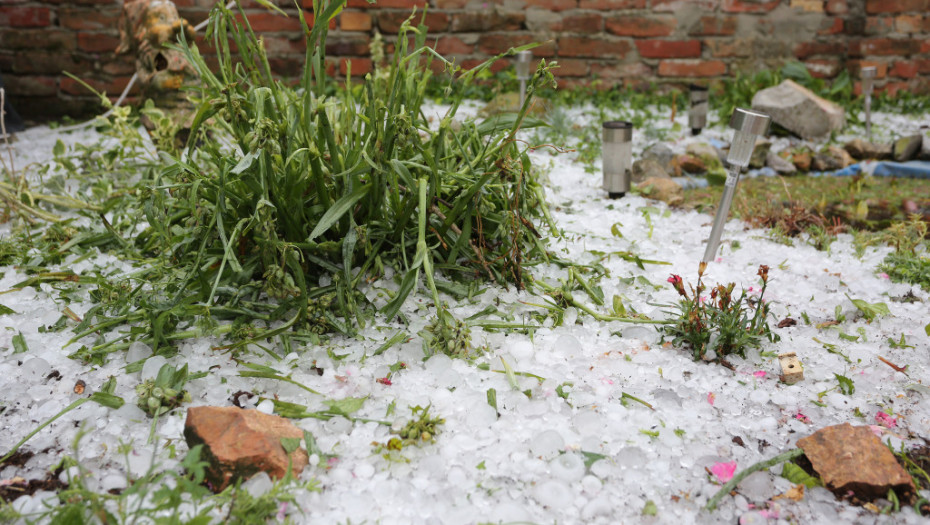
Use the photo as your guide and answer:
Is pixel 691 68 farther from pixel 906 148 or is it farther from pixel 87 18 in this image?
pixel 87 18

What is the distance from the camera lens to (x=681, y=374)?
1.34 m

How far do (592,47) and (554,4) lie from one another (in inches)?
13.9

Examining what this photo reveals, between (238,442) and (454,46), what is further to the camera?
(454,46)

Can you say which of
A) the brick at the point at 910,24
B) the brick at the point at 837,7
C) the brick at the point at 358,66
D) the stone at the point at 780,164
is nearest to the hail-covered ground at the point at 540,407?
the stone at the point at 780,164

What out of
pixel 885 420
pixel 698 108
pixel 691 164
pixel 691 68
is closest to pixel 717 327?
pixel 885 420

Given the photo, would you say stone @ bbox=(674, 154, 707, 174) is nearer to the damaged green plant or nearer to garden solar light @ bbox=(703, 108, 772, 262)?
garden solar light @ bbox=(703, 108, 772, 262)

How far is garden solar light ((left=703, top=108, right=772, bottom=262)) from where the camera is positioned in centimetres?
165

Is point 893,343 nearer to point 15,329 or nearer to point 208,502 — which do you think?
point 208,502

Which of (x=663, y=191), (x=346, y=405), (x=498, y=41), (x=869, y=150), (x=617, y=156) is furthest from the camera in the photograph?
(x=498, y=41)

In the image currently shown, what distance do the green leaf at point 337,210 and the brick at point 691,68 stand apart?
124 inches

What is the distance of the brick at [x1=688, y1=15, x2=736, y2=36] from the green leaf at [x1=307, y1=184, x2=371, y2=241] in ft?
10.7

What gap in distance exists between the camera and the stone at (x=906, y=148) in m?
3.26

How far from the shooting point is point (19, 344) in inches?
53.8

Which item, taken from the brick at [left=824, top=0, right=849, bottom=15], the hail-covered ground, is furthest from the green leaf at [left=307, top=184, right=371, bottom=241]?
the brick at [left=824, top=0, right=849, bottom=15]
